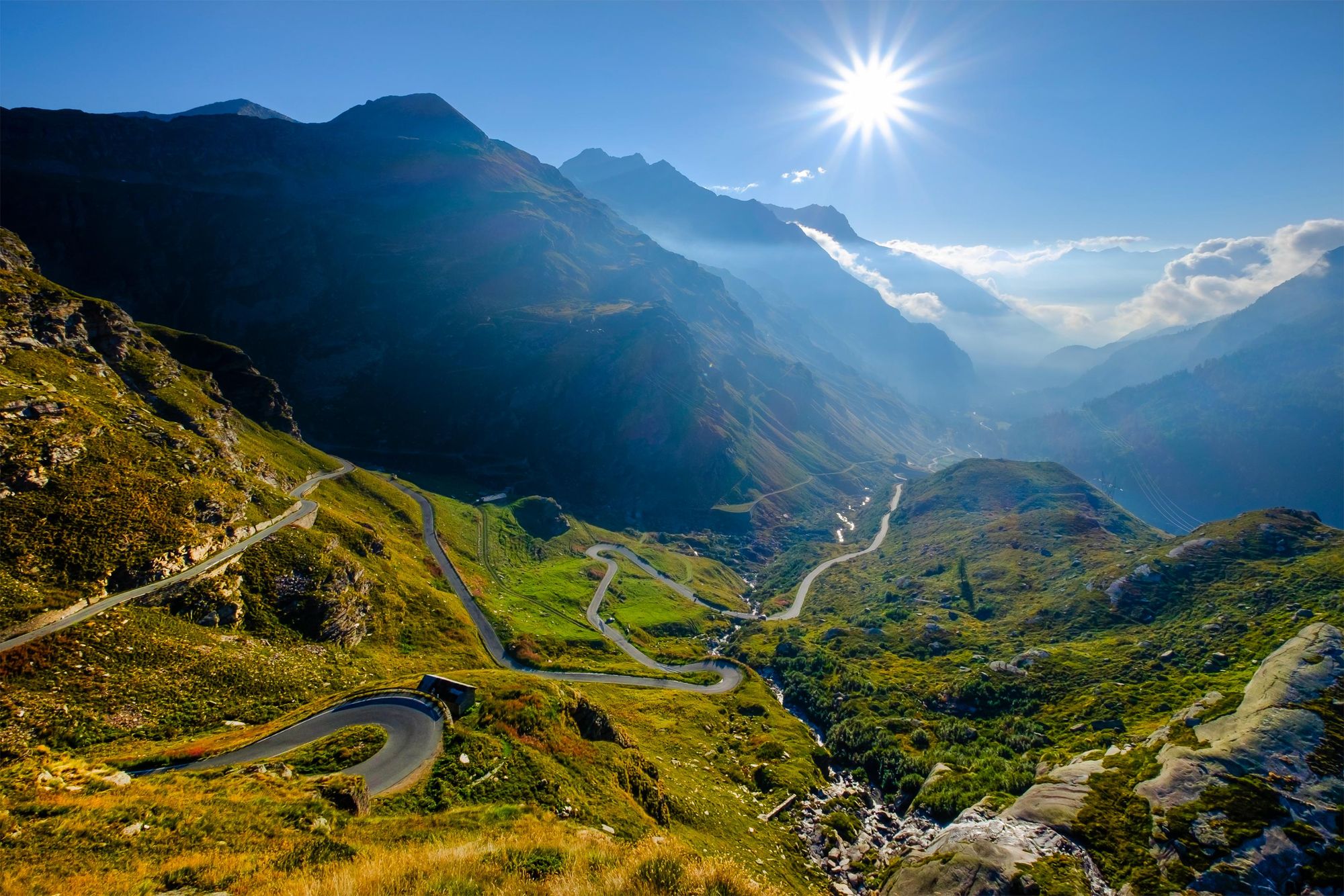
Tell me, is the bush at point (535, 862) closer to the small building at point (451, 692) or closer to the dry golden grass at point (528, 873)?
the dry golden grass at point (528, 873)

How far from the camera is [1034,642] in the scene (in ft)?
306

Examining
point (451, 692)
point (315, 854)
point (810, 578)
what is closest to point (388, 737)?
point (451, 692)

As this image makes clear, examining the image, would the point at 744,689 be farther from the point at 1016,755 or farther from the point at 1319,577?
the point at 1319,577

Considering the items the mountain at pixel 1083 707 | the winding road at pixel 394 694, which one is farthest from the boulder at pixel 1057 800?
the winding road at pixel 394 694

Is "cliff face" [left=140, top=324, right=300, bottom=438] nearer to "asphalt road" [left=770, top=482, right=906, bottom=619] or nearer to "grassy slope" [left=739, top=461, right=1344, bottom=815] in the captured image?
"grassy slope" [left=739, top=461, right=1344, bottom=815]

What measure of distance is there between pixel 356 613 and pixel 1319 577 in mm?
133741

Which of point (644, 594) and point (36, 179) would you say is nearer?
point (644, 594)

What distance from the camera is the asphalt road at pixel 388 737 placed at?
26.8 metres

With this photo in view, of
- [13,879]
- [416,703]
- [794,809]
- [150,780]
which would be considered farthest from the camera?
[794,809]

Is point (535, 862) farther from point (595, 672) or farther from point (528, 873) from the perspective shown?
point (595, 672)

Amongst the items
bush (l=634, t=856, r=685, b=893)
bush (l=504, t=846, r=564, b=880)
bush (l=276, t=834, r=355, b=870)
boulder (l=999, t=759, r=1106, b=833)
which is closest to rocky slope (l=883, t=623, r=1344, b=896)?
boulder (l=999, t=759, r=1106, b=833)

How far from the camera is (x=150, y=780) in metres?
Result: 21.6

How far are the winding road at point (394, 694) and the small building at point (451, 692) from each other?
89cm

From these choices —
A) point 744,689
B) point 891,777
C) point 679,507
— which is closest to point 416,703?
point 891,777
